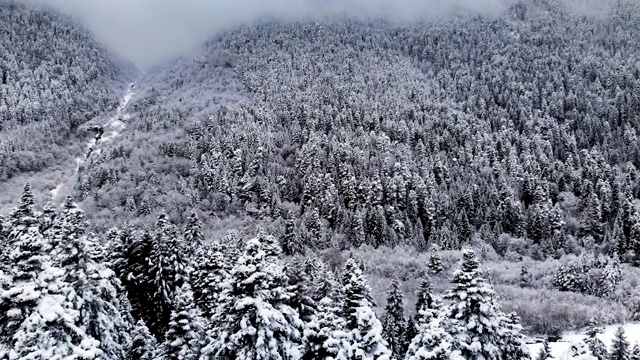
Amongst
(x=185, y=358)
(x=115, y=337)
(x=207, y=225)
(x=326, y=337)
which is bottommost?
(x=207, y=225)

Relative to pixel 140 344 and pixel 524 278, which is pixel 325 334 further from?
pixel 524 278

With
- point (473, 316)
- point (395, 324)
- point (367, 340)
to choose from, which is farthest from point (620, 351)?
A: point (473, 316)

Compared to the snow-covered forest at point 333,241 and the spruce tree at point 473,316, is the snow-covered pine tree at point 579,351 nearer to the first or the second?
the snow-covered forest at point 333,241

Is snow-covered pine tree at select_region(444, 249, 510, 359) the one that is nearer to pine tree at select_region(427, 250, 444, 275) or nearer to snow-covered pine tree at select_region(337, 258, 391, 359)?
snow-covered pine tree at select_region(337, 258, 391, 359)

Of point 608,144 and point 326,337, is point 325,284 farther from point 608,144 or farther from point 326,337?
point 608,144

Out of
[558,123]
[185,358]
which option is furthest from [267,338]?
[558,123]

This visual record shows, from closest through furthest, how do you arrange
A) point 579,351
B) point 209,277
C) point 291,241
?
point 209,277 → point 579,351 → point 291,241
